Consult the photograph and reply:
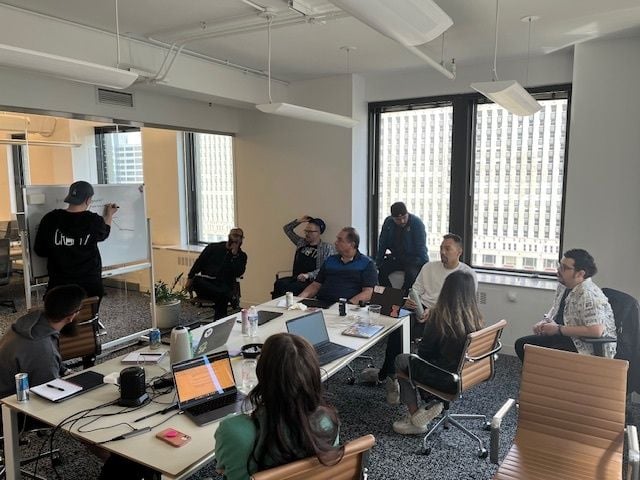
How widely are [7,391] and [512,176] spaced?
4.56m

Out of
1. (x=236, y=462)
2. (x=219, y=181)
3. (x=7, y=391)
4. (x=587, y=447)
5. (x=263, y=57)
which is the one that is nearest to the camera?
(x=236, y=462)

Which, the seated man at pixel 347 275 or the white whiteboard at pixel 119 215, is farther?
the white whiteboard at pixel 119 215

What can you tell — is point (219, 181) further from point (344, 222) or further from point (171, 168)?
point (344, 222)

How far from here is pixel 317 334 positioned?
9.71 feet

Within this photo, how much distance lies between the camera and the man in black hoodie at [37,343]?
2436mm

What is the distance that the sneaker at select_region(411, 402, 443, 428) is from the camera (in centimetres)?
319

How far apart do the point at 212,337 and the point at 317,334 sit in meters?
0.63

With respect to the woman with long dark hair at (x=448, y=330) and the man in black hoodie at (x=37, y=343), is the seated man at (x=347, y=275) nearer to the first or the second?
the woman with long dark hair at (x=448, y=330)

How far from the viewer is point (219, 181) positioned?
23.0 feet

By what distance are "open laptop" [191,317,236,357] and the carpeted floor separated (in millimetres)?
728

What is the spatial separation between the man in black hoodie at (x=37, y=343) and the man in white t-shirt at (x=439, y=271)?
2.46m

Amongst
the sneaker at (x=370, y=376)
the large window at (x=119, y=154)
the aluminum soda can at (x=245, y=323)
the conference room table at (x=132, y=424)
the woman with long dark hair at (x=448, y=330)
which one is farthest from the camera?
the large window at (x=119, y=154)

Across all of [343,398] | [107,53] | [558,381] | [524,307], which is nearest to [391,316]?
[343,398]

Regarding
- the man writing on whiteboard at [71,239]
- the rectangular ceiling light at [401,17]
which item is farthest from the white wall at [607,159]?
the man writing on whiteboard at [71,239]
